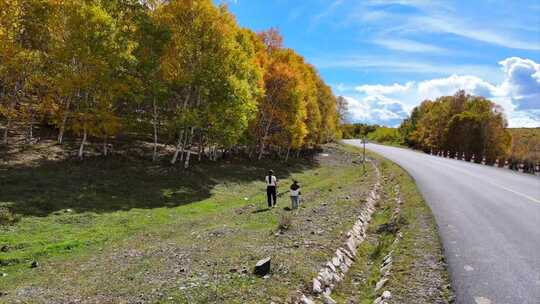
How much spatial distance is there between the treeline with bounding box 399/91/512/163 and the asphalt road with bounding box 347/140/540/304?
59310 mm

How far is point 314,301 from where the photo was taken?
9.76 meters

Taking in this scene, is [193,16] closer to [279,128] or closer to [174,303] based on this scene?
[279,128]

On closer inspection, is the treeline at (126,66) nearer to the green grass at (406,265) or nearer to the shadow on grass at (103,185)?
the shadow on grass at (103,185)

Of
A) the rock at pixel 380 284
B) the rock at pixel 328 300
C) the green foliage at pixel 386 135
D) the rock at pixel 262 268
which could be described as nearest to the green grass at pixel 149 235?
the rock at pixel 262 268

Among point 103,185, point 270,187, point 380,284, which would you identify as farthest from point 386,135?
point 380,284

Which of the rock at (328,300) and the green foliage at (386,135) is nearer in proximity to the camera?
the rock at (328,300)

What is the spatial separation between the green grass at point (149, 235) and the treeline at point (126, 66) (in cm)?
508

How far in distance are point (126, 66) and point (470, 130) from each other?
7585cm

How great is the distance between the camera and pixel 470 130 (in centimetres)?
8438

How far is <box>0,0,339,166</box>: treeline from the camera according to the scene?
30.5 m

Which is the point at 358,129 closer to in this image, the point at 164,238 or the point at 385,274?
the point at 164,238

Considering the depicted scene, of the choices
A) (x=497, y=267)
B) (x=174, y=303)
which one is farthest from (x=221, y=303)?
(x=497, y=267)

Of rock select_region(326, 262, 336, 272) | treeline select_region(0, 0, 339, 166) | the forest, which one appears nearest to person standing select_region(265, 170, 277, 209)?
rock select_region(326, 262, 336, 272)

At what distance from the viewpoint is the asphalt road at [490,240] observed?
9.45 metres
